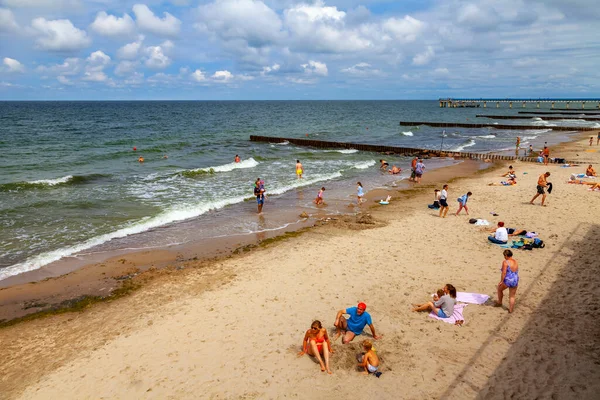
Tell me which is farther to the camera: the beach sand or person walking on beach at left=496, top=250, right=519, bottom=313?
person walking on beach at left=496, top=250, right=519, bottom=313

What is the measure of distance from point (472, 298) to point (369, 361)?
3.78 m

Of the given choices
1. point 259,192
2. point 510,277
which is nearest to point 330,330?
point 510,277

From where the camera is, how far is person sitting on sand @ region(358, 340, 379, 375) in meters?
7.09

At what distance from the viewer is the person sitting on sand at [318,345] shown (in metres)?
7.25

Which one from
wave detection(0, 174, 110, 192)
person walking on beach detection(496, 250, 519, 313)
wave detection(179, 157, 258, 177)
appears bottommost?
wave detection(179, 157, 258, 177)

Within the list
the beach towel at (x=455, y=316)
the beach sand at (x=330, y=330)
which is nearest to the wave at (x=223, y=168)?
the beach sand at (x=330, y=330)

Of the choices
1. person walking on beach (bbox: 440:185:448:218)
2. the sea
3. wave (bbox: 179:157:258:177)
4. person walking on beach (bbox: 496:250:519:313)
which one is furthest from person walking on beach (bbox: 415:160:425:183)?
person walking on beach (bbox: 496:250:519:313)

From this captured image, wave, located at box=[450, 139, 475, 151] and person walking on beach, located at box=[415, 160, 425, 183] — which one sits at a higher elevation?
person walking on beach, located at box=[415, 160, 425, 183]

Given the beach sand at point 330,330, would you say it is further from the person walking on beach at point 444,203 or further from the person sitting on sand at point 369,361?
the person walking on beach at point 444,203

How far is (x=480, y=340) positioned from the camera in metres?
7.95

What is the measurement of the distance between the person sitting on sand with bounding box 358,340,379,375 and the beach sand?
0.14m

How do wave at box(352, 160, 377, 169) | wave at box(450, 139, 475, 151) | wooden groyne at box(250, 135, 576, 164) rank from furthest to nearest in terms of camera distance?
wave at box(450, 139, 475, 151), wooden groyne at box(250, 135, 576, 164), wave at box(352, 160, 377, 169)

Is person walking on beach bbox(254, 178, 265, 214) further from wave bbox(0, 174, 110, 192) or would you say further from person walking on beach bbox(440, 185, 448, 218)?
wave bbox(0, 174, 110, 192)

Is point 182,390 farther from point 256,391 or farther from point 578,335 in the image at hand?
point 578,335
